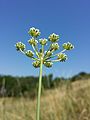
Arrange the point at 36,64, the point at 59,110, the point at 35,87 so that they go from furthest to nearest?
the point at 35,87, the point at 59,110, the point at 36,64

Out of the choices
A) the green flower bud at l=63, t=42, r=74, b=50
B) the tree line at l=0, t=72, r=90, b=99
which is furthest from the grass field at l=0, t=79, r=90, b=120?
the green flower bud at l=63, t=42, r=74, b=50

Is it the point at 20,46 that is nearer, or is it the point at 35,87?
the point at 20,46

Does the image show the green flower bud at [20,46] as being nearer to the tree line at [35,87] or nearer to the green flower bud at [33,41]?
the green flower bud at [33,41]

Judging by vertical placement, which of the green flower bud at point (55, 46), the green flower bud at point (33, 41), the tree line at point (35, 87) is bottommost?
the green flower bud at point (55, 46)

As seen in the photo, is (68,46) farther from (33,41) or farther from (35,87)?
(35,87)

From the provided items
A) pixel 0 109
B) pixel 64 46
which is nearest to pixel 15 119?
pixel 0 109

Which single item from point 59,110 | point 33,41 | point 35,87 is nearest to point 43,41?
point 33,41

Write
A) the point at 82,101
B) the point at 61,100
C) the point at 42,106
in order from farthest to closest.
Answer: the point at 42,106 → the point at 61,100 → the point at 82,101

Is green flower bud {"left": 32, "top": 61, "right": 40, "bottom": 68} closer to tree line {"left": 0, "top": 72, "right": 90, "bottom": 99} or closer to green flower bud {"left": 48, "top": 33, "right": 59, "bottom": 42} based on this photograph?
green flower bud {"left": 48, "top": 33, "right": 59, "bottom": 42}

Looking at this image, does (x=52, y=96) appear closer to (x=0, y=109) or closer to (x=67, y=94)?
(x=67, y=94)

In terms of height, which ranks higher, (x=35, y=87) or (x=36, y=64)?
(x=35, y=87)

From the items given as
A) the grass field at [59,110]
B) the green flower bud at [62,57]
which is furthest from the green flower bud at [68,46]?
the grass field at [59,110]
